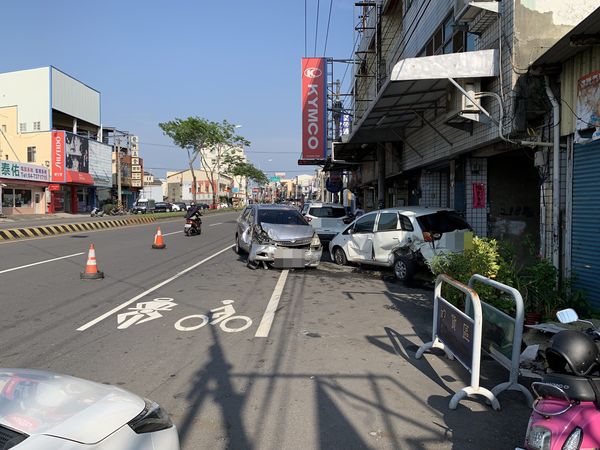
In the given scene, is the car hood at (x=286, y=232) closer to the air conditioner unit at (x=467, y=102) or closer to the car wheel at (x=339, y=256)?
the car wheel at (x=339, y=256)

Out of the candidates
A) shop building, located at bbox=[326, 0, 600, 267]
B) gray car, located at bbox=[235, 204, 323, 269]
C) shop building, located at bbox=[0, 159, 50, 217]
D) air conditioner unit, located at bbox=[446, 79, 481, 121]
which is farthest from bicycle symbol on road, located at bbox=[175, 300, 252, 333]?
shop building, located at bbox=[0, 159, 50, 217]

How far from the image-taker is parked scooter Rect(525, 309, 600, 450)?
2506mm

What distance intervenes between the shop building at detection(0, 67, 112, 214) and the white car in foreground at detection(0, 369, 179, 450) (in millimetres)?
47874

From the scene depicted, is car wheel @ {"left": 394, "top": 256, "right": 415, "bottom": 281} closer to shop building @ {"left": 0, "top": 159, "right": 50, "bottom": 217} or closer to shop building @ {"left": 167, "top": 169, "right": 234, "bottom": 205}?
shop building @ {"left": 0, "top": 159, "right": 50, "bottom": 217}

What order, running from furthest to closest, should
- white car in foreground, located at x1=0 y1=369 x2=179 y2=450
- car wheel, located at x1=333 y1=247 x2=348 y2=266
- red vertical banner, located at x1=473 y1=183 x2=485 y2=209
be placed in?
car wheel, located at x1=333 y1=247 x2=348 y2=266
red vertical banner, located at x1=473 y1=183 x2=485 y2=209
white car in foreground, located at x1=0 y1=369 x2=179 y2=450

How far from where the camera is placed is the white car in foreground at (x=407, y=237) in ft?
33.5

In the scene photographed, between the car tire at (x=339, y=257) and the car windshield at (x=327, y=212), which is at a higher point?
the car windshield at (x=327, y=212)

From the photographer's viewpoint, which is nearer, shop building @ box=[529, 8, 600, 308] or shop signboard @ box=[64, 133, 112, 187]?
shop building @ box=[529, 8, 600, 308]

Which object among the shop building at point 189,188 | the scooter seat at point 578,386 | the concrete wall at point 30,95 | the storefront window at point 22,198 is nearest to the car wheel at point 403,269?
the scooter seat at point 578,386

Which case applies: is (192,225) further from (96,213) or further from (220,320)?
(96,213)

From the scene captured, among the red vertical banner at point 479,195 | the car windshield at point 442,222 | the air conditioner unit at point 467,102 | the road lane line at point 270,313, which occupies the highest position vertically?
the air conditioner unit at point 467,102

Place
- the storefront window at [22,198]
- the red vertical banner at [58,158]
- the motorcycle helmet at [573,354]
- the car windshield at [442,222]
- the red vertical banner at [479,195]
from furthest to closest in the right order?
the red vertical banner at [58,158], the storefront window at [22,198], the red vertical banner at [479,195], the car windshield at [442,222], the motorcycle helmet at [573,354]

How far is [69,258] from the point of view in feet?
46.0

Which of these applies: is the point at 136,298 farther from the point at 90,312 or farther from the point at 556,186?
the point at 556,186
